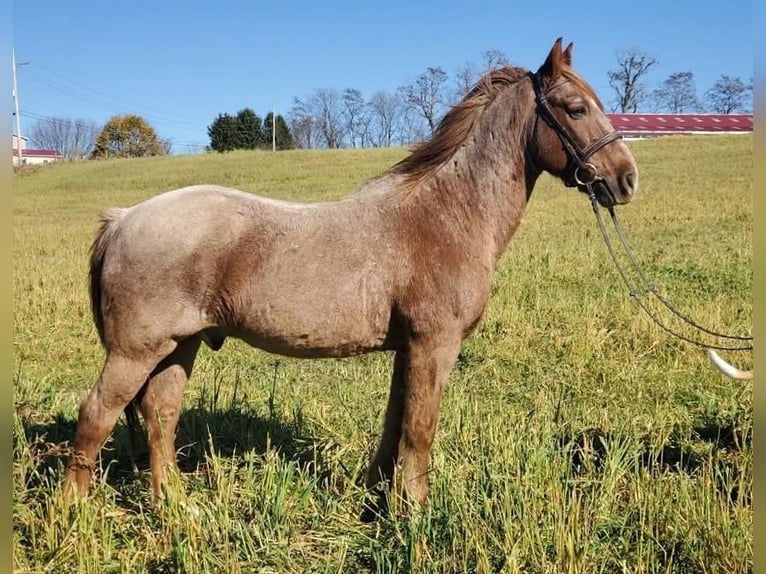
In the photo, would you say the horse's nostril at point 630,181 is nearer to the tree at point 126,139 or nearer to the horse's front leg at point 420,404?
the horse's front leg at point 420,404

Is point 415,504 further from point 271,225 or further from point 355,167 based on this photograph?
point 355,167

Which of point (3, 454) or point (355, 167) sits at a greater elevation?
point (355, 167)

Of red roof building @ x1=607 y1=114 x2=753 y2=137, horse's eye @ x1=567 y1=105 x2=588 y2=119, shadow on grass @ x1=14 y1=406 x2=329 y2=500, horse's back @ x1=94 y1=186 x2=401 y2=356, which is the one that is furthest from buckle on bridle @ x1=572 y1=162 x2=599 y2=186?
red roof building @ x1=607 y1=114 x2=753 y2=137

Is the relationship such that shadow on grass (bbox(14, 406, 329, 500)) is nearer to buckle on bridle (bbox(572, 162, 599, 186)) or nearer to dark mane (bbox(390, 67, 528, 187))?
dark mane (bbox(390, 67, 528, 187))

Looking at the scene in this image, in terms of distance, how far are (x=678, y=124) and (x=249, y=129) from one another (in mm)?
39930

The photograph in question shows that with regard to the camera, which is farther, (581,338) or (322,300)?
(581,338)

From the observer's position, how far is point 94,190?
35.8m

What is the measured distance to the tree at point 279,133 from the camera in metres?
61.9

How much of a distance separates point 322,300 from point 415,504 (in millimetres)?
1165

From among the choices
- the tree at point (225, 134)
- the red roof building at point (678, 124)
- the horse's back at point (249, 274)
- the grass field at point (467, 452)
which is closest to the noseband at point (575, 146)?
the horse's back at point (249, 274)

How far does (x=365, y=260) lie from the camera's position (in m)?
3.30

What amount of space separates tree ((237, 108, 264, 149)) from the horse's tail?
58.3 meters

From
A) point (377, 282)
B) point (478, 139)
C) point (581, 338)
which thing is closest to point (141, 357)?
point (377, 282)

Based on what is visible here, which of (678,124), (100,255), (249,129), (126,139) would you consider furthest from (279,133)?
(100,255)
